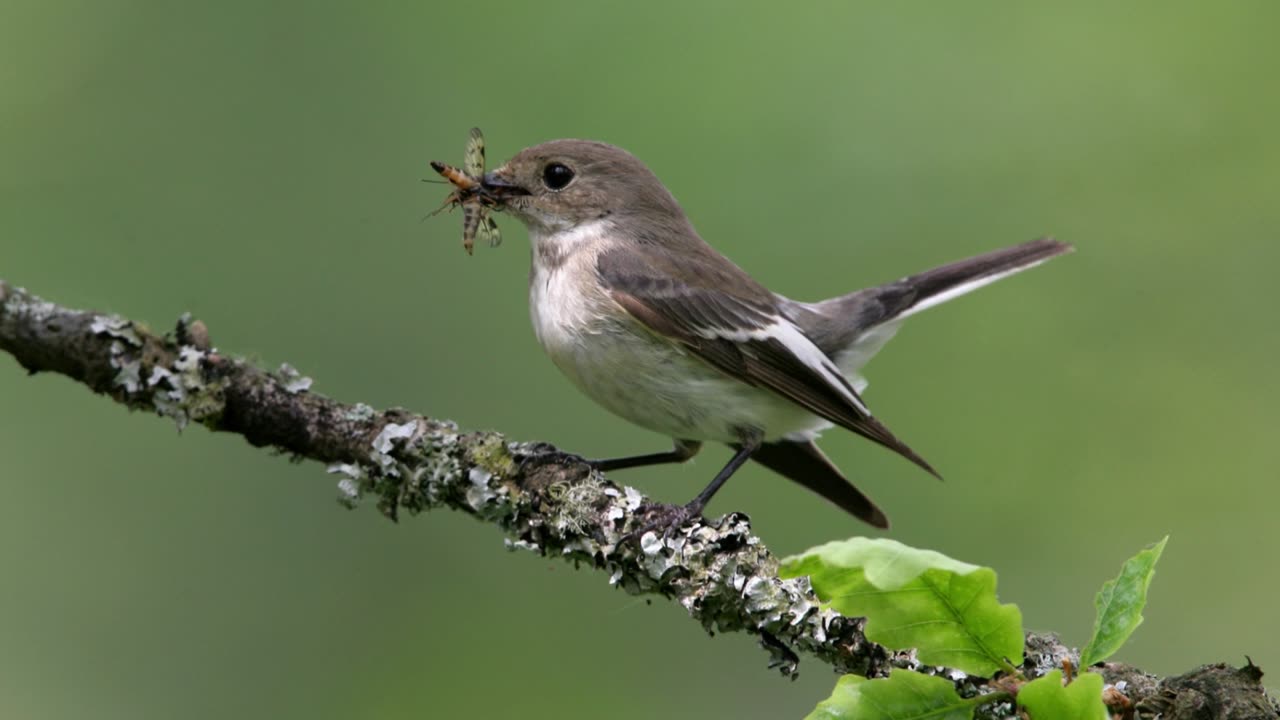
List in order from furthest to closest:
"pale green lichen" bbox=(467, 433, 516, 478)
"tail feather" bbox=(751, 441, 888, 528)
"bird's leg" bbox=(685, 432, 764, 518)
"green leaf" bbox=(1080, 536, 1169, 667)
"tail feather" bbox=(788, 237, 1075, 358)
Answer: "tail feather" bbox=(788, 237, 1075, 358) → "tail feather" bbox=(751, 441, 888, 528) → "bird's leg" bbox=(685, 432, 764, 518) → "pale green lichen" bbox=(467, 433, 516, 478) → "green leaf" bbox=(1080, 536, 1169, 667)

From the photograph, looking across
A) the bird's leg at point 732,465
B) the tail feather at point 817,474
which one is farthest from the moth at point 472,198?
the tail feather at point 817,474

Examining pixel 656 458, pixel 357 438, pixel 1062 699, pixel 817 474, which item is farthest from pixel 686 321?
pixel 1062 699

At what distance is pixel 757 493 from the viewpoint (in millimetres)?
4605

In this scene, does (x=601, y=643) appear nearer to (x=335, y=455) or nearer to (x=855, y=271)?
(x=335, y=455)

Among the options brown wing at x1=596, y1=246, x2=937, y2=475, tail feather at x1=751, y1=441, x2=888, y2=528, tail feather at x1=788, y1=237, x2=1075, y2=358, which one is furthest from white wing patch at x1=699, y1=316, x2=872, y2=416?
tail feather at x1=751, y1=441, x2=888, y2=528

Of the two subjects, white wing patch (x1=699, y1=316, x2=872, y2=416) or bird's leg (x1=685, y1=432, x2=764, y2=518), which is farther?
white wing patch (x1=699, y1=316, x2=872, y2=416)

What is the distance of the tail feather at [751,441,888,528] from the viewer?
3.84 metres

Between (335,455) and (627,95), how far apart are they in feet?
6.66

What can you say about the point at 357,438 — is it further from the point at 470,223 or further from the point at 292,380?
the point at 470,223

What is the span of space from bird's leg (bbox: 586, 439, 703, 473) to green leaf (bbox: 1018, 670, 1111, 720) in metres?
2.52

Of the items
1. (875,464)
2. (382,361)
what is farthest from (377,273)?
(875,464)

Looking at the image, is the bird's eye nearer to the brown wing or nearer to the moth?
the moth

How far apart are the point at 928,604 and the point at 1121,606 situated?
232 millimetres

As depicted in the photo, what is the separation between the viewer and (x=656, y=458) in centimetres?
406
